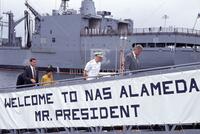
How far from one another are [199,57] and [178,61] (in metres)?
3.08

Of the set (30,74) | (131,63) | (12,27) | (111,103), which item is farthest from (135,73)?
(12,27)

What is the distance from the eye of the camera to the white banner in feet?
25.4

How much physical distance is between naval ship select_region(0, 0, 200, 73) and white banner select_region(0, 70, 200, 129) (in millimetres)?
41934

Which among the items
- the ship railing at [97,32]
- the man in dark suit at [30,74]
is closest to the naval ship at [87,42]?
the ship railing at [97,32]

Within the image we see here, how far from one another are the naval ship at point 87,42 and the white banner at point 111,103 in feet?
138

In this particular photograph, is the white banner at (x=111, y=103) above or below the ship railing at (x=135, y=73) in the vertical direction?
below

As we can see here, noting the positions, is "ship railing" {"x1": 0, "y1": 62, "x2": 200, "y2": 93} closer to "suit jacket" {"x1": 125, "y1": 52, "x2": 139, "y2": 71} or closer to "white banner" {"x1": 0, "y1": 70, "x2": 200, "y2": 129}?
"white banner" {"x1": 0, "y1": 70, "x2": 200, "y2": 129}

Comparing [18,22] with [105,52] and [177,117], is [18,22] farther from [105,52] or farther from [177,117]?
[177,117]

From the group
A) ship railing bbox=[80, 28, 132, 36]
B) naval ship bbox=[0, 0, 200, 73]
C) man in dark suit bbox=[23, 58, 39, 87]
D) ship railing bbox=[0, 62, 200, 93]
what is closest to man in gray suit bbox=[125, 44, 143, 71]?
ship railing bbox=[0, 62, 200, 93]

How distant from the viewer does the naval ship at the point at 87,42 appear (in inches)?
2269

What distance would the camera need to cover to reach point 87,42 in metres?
64.7

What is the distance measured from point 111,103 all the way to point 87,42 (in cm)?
5610

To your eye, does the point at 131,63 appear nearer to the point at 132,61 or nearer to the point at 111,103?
the point at 132,61

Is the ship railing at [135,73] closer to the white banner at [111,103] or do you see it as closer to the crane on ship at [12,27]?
the white banner at [111,103]
